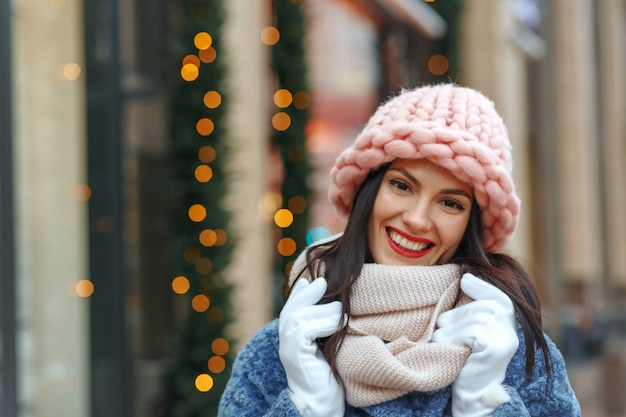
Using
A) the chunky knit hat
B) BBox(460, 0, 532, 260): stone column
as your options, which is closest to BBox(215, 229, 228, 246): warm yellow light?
the chunky knit hat

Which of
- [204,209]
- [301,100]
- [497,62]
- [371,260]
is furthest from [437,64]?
[371,260]

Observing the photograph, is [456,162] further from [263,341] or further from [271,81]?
[271,81]

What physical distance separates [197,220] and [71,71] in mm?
1178

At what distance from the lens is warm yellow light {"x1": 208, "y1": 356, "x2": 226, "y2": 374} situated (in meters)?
5.93

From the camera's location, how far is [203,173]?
5.98m

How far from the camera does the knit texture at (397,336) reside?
2.27m

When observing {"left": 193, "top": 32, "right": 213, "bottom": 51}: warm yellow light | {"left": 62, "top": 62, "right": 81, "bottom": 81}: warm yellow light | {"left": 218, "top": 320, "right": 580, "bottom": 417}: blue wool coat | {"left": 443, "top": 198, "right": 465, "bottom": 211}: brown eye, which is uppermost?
{"left": 193, "top": 32, "right": 213, "bottom": 51}: warm yellow light

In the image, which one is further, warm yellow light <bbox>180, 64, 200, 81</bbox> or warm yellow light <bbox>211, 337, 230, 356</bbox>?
warm yellow light <bbox>180, 64, 200, 81</bbox>

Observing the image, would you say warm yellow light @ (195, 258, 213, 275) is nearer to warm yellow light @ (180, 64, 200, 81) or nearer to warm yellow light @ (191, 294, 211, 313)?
warm yellow light @ (191, 294, 211, 313)

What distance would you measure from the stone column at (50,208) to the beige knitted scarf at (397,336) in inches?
115

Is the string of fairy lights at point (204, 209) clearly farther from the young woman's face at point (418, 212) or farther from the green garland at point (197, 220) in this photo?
the young woman's face at point (418, 212)

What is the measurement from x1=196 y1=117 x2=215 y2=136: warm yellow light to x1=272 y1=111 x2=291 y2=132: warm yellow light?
1.45 meters

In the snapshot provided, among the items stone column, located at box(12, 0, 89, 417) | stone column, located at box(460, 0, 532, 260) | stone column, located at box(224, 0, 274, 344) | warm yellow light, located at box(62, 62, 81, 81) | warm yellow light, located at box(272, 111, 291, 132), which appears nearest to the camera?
stone column, located at box(12, 0, 89, 417)

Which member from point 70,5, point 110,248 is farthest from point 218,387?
point 70,5
